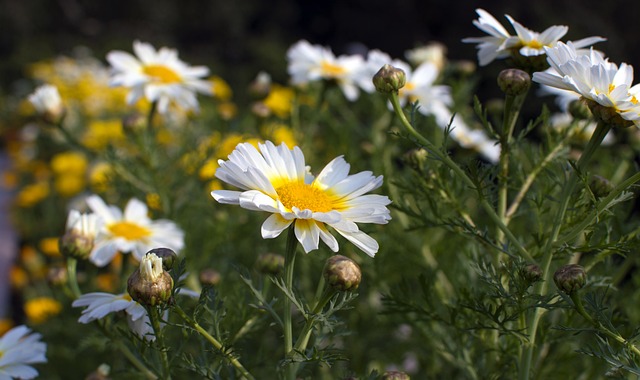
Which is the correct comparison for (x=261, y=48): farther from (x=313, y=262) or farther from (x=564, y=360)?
(x=564, y=360)

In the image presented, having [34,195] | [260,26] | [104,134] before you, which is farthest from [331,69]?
[260,26]

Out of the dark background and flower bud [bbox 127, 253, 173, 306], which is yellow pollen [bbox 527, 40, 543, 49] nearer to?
flower bud [bbox 127, 253, 173, 306]

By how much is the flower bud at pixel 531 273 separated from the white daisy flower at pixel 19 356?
73 cm

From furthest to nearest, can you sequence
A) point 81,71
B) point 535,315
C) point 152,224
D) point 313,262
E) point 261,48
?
point 261,48
point 81,71
point 313,262
point 152,224
point 535,315

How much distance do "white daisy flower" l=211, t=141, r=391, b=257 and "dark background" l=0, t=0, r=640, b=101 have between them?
217cm

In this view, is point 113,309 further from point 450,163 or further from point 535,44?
point 535,44

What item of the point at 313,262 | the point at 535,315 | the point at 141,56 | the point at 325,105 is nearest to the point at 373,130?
the point at 325,105

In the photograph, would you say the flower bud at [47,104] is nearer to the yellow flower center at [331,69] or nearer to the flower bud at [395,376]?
the yellow flower center at [331,69]

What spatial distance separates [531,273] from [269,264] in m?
0.43

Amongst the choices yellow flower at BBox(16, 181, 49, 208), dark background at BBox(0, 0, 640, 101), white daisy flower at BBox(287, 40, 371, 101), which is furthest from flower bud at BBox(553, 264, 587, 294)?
yellow flower at BBox(16, 181, 49, 208)

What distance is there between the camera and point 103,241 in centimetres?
133

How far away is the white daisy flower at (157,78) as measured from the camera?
5.39 ft

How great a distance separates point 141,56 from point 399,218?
2.56 feet

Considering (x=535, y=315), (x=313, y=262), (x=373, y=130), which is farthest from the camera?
(x=373, y=130)
